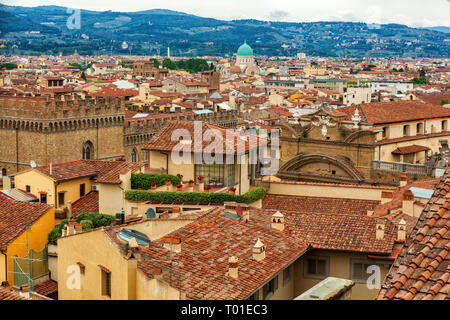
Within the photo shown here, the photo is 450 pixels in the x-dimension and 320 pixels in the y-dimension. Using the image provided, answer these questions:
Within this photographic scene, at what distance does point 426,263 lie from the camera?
21.5 ft

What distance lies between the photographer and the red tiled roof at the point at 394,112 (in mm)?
29639

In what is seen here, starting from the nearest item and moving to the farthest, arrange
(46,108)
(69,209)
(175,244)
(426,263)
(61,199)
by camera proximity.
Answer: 1. (426,263)
2. (175,244)
3. (69,209)
4. (61,199)
5. (46,108)

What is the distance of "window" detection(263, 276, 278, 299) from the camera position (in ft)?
42.1

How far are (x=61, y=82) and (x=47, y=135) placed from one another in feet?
204

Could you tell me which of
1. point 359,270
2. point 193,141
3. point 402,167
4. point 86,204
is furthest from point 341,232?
point 402,167

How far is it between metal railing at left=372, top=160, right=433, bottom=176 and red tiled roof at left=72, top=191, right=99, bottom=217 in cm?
1025

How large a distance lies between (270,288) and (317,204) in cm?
911

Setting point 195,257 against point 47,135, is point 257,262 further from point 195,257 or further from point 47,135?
point 47,135

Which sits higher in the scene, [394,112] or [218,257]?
[394,112]

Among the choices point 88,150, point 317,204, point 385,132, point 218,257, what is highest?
point 385,132

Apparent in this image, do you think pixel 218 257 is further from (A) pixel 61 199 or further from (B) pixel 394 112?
(B) pixel 394 112

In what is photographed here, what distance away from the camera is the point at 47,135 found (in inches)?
1501

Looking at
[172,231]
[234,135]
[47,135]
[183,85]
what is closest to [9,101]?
[47,135]
